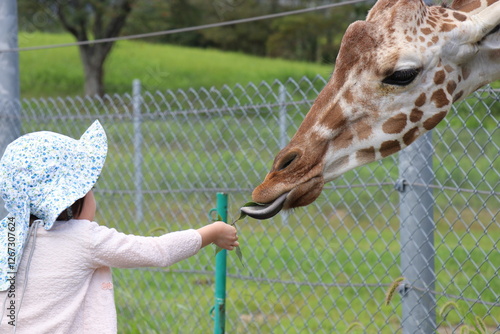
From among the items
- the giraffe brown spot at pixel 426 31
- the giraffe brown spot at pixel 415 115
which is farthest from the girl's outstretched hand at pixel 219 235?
the giraffe brown spot at pixel 426 31

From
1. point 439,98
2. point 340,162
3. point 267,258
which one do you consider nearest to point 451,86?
point 439,98

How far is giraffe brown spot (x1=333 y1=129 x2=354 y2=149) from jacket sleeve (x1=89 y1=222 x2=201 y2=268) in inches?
24.8

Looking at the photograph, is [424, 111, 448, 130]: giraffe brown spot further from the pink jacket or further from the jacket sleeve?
the pink jacket

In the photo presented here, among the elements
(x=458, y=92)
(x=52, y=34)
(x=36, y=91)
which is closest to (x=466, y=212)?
(x=458, y=92)

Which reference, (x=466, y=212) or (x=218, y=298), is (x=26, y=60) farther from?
(x=218, y=298)

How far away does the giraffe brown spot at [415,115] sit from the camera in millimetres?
2568

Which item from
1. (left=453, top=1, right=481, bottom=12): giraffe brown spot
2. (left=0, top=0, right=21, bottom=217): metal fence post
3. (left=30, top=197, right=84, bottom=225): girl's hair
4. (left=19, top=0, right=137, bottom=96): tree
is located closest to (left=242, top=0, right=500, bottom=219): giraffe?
(left=453, top=1, right=481, bottom=12): giraffe brown spot

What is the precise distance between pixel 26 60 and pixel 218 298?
78.1ft

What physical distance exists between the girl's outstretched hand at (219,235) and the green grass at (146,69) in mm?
17736

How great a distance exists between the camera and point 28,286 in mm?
2391

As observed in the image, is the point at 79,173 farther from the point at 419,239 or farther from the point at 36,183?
the point at 419,239

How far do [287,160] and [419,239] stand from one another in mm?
1167

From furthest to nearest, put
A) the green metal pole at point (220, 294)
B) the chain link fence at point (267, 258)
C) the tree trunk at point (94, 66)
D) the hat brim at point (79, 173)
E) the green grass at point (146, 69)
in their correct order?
the green grass at point (146, 69)
the tree trunk at point (94, 66)
the chain link fence at point (267, 258)
the green metal pole at point (220, 294)
the hat brim at point (79, 173)

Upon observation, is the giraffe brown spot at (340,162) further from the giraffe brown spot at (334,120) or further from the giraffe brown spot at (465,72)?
the giraffe brown spot at (465,72)
